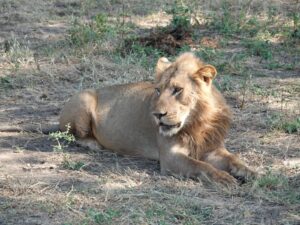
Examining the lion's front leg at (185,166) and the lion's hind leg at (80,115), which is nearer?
the lion's front leg at (185,166)

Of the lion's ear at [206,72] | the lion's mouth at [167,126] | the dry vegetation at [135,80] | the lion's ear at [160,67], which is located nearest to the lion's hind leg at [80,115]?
the dry vegetation at [135,80]

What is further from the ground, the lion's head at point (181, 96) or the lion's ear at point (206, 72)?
the lion's ear at point (206, 72)

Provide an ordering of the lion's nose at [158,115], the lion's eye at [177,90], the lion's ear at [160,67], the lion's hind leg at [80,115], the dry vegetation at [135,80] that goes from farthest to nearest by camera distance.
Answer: the lion's hind leg at [80,115], the lion's ear at [160,67], the lion's eye at [177,90], the lion's nose at [158,115], the dry vegetation at [135,80]

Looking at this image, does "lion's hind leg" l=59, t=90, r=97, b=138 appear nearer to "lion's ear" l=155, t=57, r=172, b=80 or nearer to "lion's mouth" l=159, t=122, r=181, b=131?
"lion's ear" l=155, t=57, r=172, b=80

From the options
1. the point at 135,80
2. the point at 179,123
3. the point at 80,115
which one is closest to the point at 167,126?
the point at 179,123

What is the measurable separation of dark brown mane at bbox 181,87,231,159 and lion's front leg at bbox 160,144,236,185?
0.34 feet

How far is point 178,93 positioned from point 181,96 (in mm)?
30

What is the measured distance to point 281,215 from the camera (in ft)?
14.1

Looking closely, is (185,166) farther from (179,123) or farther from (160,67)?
(160,67)

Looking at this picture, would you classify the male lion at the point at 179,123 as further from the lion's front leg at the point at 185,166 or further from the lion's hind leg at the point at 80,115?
the lion's hind leg at the point at 80,115

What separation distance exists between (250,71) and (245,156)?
2158 millimetres

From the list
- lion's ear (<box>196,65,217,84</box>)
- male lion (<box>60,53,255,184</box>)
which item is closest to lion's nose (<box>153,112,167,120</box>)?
male lion (<box>60,53,255,184</box>)

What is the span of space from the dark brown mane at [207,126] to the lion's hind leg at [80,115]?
1.13m

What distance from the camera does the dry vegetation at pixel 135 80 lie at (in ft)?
14.6
